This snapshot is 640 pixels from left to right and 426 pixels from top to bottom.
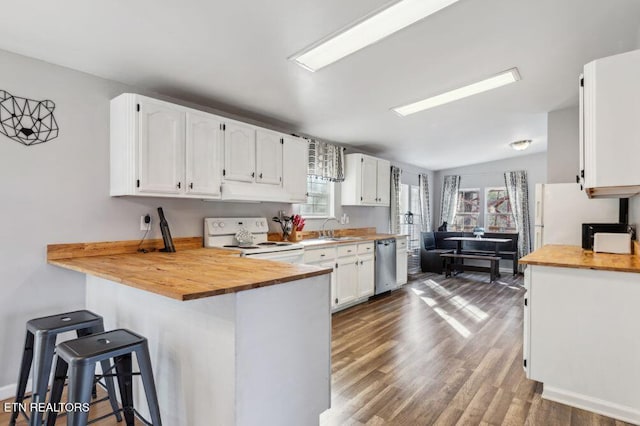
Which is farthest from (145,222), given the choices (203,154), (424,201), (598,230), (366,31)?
(424,201)

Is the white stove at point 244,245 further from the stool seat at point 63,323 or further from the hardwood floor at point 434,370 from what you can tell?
the stool seat at point 63,323

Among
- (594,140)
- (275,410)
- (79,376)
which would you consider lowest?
(275,410)

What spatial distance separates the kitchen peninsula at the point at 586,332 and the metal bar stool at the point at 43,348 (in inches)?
104

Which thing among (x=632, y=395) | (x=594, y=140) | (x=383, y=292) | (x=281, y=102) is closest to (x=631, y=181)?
(x=594, y=140)

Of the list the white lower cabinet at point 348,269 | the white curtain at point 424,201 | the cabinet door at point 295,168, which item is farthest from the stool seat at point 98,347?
the white curtain at point 424,201

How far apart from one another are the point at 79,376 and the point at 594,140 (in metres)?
2.95

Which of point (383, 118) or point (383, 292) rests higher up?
point (383, 118)

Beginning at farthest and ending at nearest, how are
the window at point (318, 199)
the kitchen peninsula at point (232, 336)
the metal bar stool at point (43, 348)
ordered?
1. the window at point (318, 199)
2. the metal bar stool at point (43, 348)
3. the kitchen peninsula at point (232, 336)

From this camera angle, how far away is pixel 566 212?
146 inches

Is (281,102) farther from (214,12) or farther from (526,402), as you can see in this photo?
(526,402)

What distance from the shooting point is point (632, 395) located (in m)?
2.00

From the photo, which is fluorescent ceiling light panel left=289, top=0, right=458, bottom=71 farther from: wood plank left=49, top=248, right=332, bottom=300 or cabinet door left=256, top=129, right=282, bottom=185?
wood plank left=49, top=248, right=332, bottom=300

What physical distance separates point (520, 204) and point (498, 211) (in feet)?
1.69

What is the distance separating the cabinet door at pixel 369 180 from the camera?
5195mm
